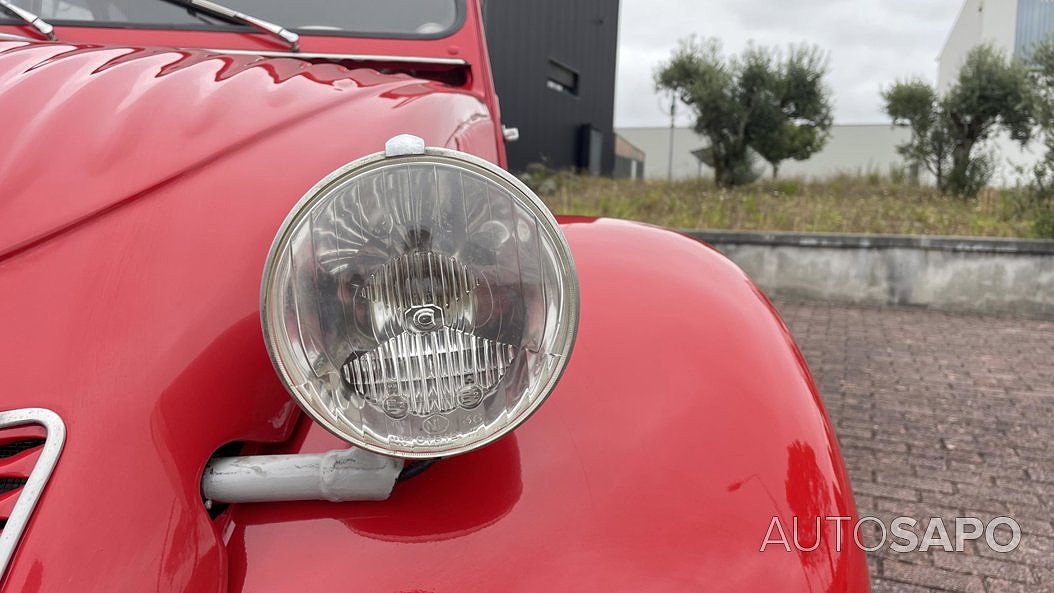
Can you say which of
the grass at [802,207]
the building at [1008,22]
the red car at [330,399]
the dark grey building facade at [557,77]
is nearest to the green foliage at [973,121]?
the grass at [802,207]

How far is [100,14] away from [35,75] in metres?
0.96

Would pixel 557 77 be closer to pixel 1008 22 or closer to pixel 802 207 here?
pixel 802 207

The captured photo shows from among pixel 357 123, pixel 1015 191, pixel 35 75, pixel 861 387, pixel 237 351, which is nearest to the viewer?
pixel 237 351

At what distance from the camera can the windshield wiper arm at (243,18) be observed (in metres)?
1.71

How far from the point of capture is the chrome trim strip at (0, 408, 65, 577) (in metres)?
0.68

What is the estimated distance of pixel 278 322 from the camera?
0.77 meters

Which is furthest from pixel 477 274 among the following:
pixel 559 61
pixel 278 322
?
pixel 559 61

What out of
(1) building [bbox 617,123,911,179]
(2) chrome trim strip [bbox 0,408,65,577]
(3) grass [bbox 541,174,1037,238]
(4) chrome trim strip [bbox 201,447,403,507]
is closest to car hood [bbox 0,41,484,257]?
(2) chrome trim strip [bbox 0,408,65,577]

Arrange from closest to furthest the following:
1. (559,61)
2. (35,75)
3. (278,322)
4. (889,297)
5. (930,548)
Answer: (278,322), (35,75), (930,548), (889,297), (559,61)

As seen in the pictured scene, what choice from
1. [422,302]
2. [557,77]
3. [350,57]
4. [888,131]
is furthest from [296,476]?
[888,131]

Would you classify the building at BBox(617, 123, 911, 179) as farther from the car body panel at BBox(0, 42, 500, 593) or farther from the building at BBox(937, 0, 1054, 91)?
the car body panel at BBox(0, 42, 500, 593)

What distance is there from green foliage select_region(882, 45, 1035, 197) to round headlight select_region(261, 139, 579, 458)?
10.6 metres

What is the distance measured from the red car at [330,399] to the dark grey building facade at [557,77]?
10.6 meters

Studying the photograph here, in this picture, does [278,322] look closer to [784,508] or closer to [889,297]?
[784,508]
